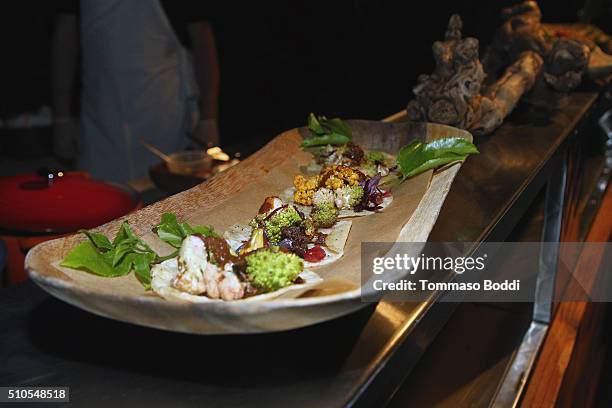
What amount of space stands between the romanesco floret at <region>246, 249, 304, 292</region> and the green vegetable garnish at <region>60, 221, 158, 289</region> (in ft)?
0.83

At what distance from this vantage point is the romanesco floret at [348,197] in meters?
1.76

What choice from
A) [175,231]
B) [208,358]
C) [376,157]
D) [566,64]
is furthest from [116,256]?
[566,64]

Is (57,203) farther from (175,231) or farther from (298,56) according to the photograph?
(298,56)

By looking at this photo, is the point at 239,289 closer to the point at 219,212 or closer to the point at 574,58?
the point at 219,212

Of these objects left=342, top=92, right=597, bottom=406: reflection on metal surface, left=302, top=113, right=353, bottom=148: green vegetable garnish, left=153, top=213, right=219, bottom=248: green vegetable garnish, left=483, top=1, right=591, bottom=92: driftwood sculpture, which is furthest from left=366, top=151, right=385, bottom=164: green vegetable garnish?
left=483, top=1, right=591, bottom=92: driftwood sculpture

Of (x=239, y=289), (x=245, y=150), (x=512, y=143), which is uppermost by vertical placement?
(x=239, y=289)

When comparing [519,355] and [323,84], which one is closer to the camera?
[519,355]

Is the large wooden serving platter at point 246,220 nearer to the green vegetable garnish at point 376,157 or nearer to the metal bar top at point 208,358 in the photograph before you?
the metal bar top at point 208,358

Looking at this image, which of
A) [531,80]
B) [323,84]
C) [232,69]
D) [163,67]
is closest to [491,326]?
[531,80]

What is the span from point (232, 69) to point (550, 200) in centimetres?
706

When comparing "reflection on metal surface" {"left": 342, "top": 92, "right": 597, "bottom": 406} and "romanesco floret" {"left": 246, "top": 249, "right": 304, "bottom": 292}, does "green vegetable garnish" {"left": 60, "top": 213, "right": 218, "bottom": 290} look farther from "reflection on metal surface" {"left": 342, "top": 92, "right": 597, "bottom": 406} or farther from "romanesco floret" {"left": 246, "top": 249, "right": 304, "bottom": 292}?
"reflection on metal surface" {"left": 342, "top": 92, "right": 597, "bottom": 406}

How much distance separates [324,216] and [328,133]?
2.58 ft

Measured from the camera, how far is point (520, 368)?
2361 mm

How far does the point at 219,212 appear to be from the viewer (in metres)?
1.65
